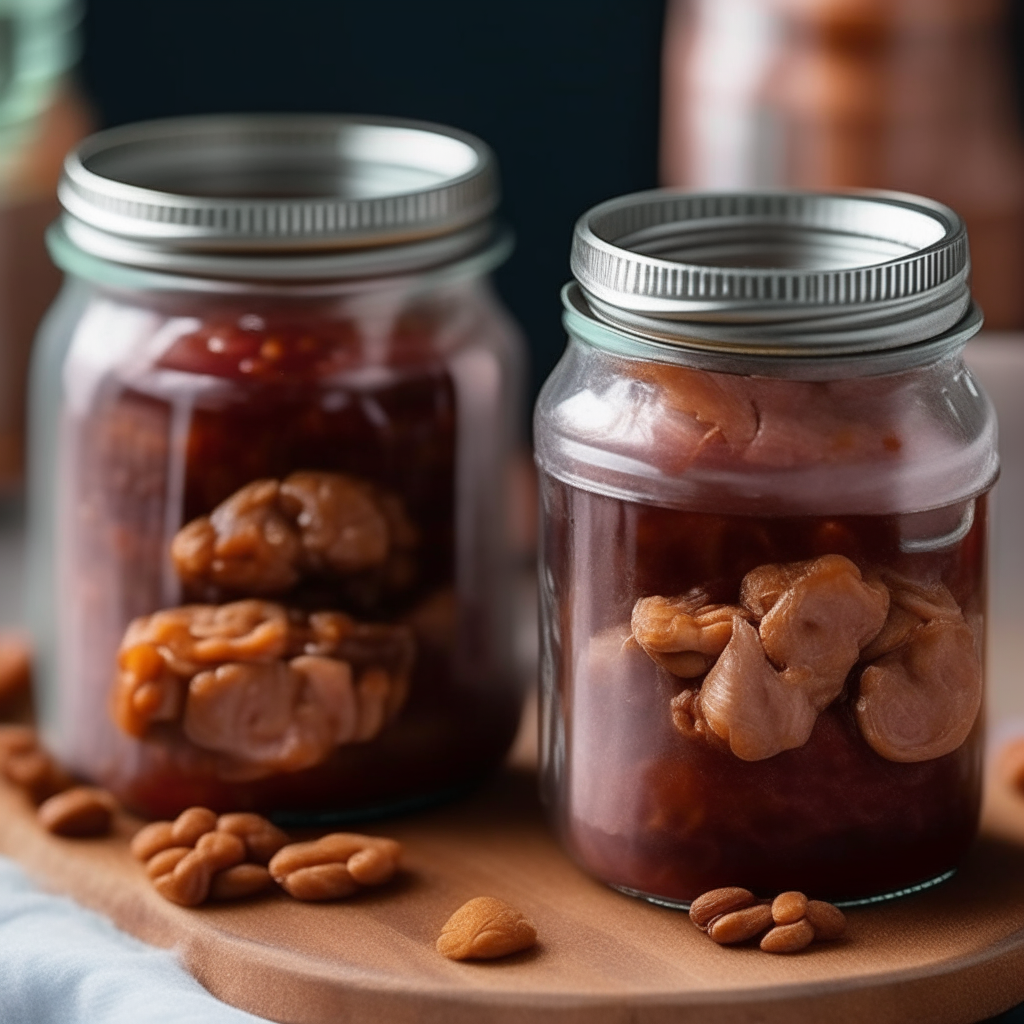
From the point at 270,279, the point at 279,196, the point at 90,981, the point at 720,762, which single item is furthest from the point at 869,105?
the point at 90,981

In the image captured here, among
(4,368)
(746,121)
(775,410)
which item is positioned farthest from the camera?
(4,368)

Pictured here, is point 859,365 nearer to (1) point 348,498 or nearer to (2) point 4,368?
(1) point 348,498

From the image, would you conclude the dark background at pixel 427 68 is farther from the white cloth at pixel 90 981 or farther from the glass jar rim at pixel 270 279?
the white cloth at pixel 90 981

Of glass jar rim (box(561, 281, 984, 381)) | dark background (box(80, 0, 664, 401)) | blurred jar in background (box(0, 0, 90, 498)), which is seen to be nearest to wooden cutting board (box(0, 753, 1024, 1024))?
glass jar rim (box(561, 281, 984, 381))

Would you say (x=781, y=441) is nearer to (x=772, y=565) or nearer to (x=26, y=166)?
(x=772, y=565)

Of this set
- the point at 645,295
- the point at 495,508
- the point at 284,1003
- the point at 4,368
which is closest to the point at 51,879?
the point at 284,1003

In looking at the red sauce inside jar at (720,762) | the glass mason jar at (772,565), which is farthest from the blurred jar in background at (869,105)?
the red sauce inside jar at (720,762)
